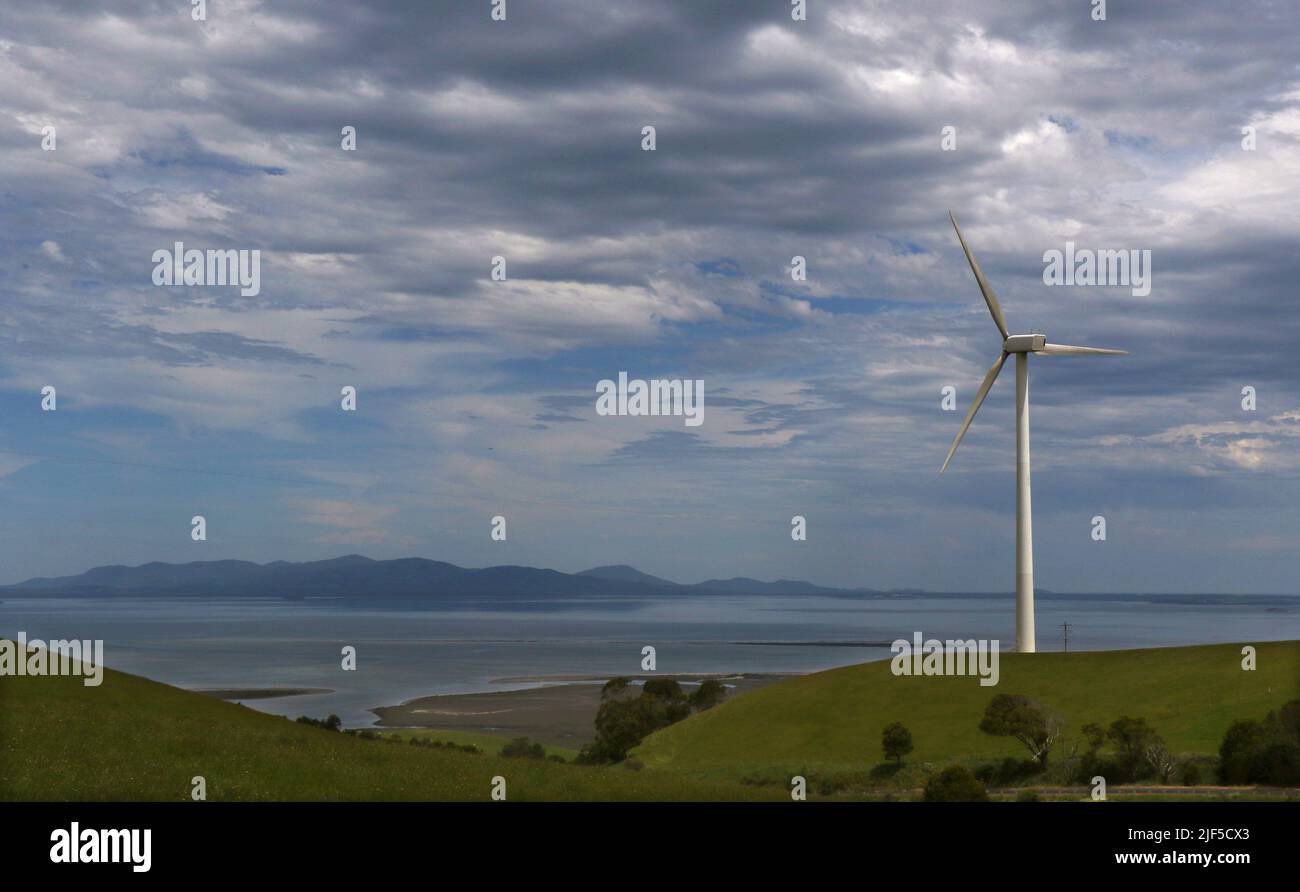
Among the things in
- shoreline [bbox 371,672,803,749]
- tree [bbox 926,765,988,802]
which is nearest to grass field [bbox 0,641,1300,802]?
tree [bbox 926,765,988,802]

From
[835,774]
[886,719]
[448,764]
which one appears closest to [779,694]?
[886,719]

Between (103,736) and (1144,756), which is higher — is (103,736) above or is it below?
above

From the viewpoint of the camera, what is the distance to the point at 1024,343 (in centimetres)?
8456

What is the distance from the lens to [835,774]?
224ft

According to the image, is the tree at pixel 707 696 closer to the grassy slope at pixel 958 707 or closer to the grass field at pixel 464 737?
the grass field at pixel 464 737

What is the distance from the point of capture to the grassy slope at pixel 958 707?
72.3m

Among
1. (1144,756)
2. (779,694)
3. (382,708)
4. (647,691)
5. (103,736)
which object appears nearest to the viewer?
(103,736)

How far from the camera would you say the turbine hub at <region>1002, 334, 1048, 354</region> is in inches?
3317

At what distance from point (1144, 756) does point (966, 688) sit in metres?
26.2

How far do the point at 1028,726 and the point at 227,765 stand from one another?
48.4 metres

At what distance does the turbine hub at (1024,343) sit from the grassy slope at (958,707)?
81.1 ft
